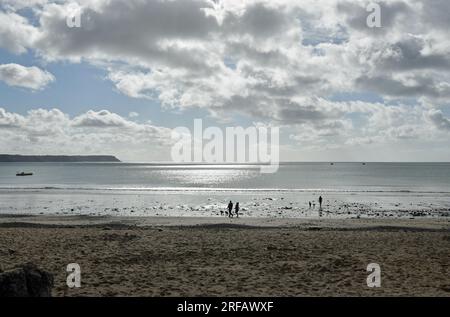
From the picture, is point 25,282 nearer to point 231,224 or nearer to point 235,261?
point 235,261

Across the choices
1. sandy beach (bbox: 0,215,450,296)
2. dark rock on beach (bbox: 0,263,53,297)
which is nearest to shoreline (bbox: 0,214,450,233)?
sandy beach (bbox: 0,215,450,296)

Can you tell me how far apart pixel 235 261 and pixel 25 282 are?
8729mm

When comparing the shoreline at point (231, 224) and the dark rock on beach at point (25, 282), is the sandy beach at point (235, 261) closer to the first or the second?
the dark rock on beach at point (25, 282)

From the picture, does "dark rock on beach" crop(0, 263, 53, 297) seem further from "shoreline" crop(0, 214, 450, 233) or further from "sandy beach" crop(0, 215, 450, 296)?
"shoreline" crop(0, 214, 450, 233)

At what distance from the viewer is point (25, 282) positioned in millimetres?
9930

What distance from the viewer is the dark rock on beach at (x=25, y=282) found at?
375 inches

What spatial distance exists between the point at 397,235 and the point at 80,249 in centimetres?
1816

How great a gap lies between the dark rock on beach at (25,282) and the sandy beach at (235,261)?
1744 millimetres

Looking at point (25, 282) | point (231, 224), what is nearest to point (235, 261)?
point (25, 282)

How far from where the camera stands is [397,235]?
24.7 meters

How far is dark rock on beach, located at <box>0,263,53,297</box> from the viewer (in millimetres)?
9523

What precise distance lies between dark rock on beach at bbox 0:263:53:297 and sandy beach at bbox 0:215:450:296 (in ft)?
5.72

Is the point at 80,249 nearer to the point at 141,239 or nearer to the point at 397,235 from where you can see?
the point at 141,239
